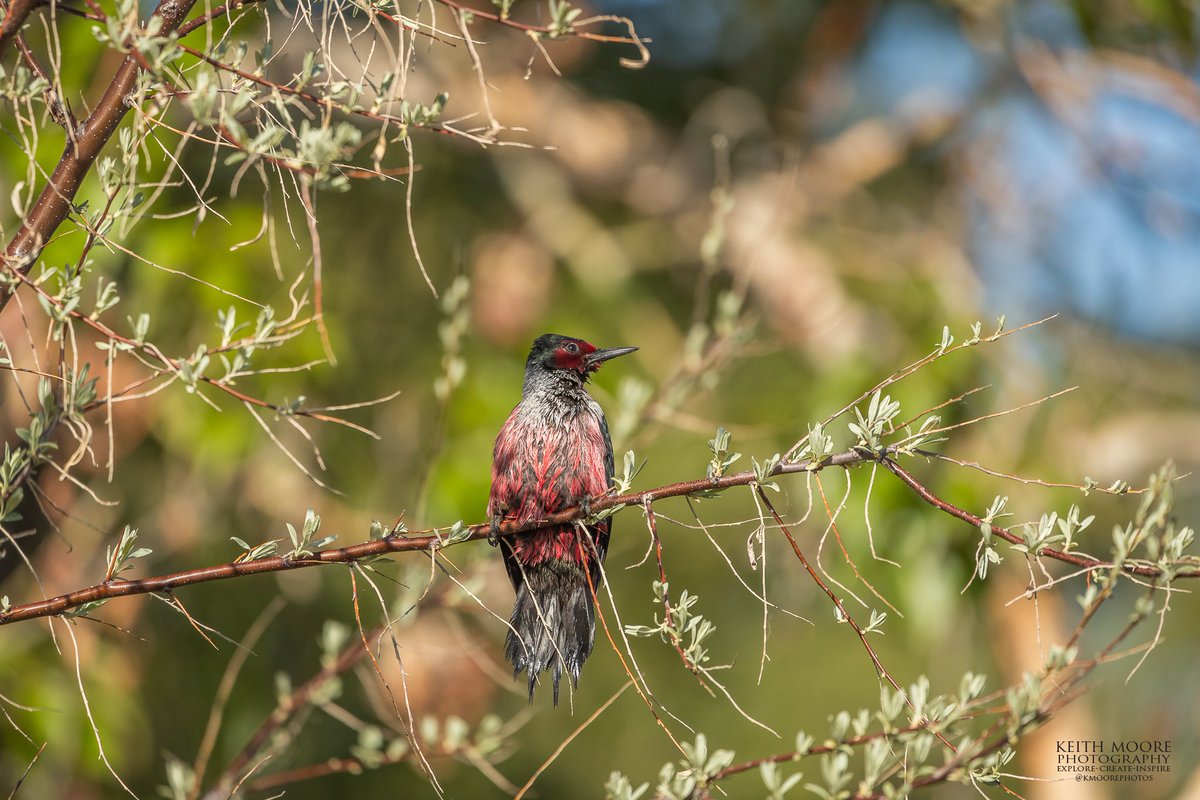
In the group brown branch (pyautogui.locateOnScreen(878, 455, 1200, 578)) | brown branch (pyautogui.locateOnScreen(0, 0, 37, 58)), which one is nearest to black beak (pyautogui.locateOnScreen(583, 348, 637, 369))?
brown branch (pyautogui.locateOnScreen(878, 455, 1200, 578))

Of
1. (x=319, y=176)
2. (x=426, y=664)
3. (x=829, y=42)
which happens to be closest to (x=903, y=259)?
(x=829, y=42)

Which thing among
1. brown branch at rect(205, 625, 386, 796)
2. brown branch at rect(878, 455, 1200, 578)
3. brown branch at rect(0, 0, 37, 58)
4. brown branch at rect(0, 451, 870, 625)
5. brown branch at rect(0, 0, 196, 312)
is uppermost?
brown branch at rect(0, 0, 37, 58)

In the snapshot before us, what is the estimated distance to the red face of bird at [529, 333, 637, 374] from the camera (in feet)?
13.0

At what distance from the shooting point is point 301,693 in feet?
8.64

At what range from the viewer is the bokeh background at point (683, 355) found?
385 centimetres

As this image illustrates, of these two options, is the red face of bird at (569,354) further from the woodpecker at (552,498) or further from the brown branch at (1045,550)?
the brown branch at (1045,550)

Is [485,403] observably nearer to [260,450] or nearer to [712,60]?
[260,450]

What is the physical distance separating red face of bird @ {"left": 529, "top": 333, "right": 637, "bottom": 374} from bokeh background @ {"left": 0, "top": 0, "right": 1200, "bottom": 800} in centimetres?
13

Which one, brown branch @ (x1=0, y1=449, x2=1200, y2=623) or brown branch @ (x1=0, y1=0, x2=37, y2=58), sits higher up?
brown branch @ (x1=0, y1=0, x2=37, y2=58)

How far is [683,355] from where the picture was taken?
400cm

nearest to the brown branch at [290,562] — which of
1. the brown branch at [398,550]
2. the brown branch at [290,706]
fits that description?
the brown branch at [398,550]

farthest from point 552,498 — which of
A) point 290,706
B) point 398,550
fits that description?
point 398,550

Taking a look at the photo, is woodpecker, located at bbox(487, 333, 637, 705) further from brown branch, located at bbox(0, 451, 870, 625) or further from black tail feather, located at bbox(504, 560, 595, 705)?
brown branch, located at bbox(0, 451, 870, 625)

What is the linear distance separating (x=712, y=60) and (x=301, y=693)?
6.17 m
